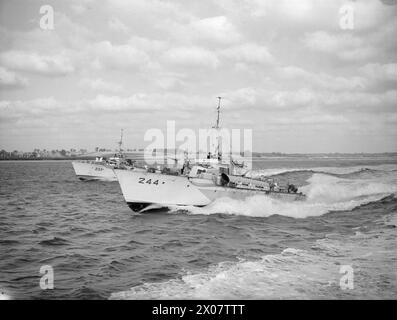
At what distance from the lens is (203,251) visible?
16.9 m

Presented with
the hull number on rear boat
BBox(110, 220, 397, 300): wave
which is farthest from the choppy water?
the hull number on rear boat

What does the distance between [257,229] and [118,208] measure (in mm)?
15428

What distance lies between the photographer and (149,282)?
12375 mm

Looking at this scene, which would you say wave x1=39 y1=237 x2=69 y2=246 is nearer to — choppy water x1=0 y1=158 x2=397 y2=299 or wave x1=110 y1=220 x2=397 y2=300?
choppy water x1=0 y1=158 x2=397 y2=299

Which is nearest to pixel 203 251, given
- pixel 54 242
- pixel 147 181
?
pixel 54 242

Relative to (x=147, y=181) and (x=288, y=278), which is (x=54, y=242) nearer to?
(x=147, y=181)

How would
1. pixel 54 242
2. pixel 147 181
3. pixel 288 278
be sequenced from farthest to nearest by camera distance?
pixel 147 181 → pixel 54 242 → pixel 288 278

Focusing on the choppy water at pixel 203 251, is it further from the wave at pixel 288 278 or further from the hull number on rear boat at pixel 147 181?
the hull number on rear boat at pixel 147 181

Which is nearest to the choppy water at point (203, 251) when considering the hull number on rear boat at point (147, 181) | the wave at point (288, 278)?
the wave at point (288, 278)

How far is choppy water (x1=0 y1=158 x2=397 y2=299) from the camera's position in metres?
11.7
